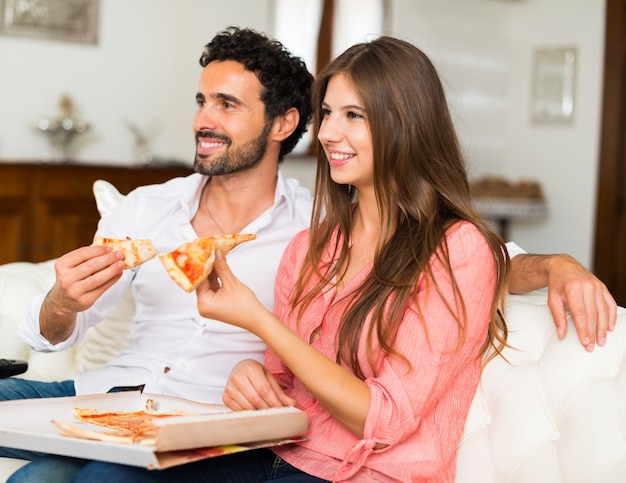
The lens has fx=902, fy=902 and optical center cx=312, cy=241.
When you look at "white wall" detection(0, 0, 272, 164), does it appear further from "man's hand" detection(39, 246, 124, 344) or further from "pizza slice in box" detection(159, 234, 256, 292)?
"pizza slice in box" detection(159, 234, 256, 292)

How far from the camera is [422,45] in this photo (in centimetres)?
725

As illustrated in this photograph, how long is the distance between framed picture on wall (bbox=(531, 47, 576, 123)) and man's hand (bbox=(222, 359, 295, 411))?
5.99 m

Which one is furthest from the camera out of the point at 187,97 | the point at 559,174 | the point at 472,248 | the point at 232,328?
the point at 559,174

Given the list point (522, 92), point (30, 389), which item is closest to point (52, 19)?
point (522, 92)

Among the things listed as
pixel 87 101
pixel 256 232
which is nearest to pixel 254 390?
pixel 256 232

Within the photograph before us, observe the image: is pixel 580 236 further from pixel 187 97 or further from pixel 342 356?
pixel 342 356

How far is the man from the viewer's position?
2.30 metres

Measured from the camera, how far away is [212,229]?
2.57m

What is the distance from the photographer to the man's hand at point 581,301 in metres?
1.87

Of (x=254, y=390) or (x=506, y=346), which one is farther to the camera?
(x=506, y=346)

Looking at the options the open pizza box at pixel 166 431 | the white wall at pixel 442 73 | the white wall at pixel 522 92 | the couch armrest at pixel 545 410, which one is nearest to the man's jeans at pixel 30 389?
the open pizza box at pixel 166 431

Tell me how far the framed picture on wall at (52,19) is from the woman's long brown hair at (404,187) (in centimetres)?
467

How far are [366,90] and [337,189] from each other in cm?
31

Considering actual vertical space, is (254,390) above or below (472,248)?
below
